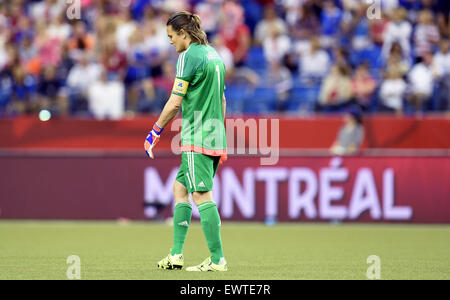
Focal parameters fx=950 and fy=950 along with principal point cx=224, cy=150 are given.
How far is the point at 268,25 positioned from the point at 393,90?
3159 millimetres

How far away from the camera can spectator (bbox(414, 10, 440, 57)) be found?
17.5 metres

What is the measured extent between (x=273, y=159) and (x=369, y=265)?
645 cm

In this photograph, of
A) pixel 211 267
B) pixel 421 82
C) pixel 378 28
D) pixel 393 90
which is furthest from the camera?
pixel 378 28

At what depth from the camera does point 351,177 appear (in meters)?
15.6

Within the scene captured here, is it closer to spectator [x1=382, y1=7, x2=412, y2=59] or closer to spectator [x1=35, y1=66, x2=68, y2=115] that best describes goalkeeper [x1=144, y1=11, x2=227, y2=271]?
spectator [x1=382, y1=7, x2=412, y2=59]

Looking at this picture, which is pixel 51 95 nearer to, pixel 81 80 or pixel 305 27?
pixel 81 80

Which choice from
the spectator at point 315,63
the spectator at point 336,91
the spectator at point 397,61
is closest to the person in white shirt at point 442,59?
the spectator at point 397,61

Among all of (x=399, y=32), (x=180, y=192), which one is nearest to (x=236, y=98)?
(x=399, y=32)

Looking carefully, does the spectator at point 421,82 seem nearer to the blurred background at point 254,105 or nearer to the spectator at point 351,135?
the blurred background at point 254,105

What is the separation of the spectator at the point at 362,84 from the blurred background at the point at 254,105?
18 mm

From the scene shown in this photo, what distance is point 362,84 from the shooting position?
17.1 m

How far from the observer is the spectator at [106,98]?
1788 centimetres

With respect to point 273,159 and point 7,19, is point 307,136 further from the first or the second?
point 7,19
